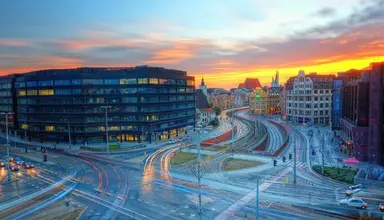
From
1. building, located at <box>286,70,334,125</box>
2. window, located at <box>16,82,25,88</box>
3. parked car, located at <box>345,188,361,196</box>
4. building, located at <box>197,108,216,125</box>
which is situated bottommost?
parked car, located at <box>345,188,361,196</box>

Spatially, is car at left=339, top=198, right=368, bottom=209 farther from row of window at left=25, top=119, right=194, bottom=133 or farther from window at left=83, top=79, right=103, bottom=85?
window at left=83, top=79, right=103, bottom=85

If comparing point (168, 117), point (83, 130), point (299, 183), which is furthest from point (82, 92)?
point (299, 183)

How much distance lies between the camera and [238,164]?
67.6 metres

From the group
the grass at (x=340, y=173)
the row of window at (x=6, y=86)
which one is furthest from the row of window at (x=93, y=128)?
the grass at (x=340, y=173)

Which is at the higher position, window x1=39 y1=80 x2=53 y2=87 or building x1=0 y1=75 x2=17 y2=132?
window x1=39 y1=80 x2=53 y2=87

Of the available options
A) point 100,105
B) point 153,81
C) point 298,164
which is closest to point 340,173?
point 298,164

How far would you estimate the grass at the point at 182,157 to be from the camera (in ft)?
237

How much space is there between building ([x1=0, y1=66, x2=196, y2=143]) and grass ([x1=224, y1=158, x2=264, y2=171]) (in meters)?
41.1

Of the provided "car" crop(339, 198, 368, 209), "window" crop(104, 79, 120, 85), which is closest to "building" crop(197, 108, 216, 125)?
"window" crop(104, 79, 120, 85)

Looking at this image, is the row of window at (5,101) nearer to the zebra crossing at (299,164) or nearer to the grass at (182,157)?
the grass at (182,157)

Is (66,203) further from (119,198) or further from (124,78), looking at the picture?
(124,78)

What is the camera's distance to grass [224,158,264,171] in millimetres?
65125

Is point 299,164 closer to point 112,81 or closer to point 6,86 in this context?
point 112,81

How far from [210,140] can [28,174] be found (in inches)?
2321
